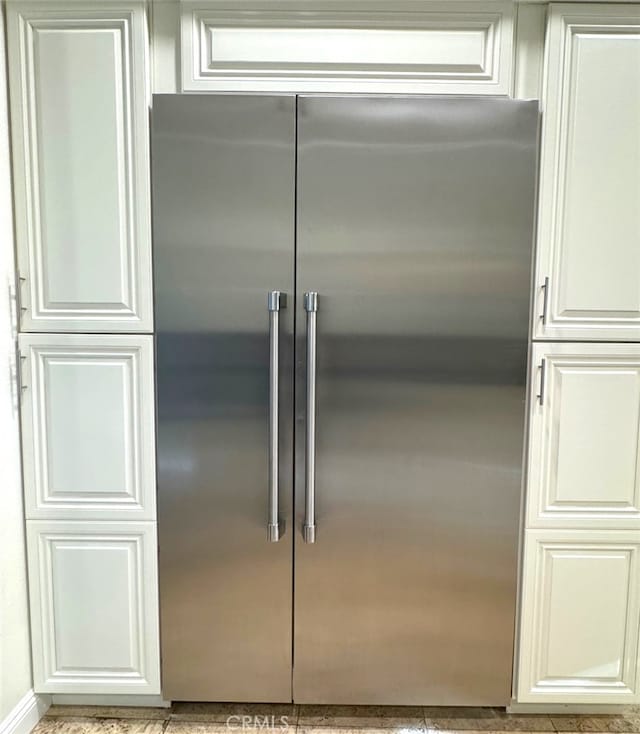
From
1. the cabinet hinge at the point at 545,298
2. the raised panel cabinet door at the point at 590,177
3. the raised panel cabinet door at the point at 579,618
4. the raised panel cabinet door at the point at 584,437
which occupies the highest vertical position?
the raised panel cabinet door at the point at 590,177

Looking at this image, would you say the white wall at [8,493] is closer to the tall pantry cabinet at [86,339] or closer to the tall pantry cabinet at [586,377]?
the tall pantry cabinet at [86,339]

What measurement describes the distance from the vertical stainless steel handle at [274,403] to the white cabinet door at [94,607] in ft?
1.33

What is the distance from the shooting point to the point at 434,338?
1.59 metres

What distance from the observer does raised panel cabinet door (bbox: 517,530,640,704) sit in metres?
1.66

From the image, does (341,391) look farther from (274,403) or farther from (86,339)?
(86,339)

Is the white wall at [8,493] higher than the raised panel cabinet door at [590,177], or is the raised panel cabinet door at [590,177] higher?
the raised panel cabinet door at [590,177]

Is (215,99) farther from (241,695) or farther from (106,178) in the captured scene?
(241,695)

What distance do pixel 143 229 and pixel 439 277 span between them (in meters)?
0.92

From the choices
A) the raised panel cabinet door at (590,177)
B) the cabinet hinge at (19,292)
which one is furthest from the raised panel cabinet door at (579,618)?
the cabinet hinge at (19,292)

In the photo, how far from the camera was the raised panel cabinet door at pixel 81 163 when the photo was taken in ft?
5.03

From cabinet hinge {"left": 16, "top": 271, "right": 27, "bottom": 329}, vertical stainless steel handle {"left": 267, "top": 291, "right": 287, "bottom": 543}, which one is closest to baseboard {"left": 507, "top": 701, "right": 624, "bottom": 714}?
vertical stainless steel handle {"left": 267, "top": 291, "right": 287, "bottom": 543}

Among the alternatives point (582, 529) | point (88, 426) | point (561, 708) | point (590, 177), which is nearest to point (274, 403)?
point (88, 426)

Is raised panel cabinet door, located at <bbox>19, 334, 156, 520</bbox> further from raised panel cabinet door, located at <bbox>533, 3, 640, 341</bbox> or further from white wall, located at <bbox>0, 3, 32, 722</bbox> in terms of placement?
raised panel cabinet door, located at <bbox>533, 3, 640, 341</bbox>

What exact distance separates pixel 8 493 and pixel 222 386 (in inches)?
28.9
